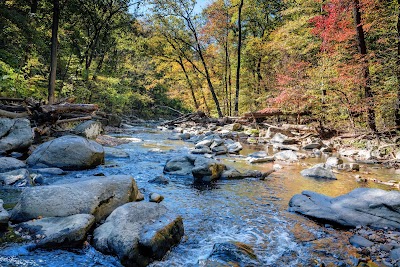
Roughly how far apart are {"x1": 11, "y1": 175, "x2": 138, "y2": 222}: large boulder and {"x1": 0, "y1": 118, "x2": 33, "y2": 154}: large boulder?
4.13m

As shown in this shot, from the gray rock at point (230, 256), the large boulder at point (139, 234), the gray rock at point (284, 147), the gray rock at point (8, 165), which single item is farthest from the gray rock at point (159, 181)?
the gray rock at point (284, 147)

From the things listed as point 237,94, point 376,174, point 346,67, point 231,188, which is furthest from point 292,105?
point 231,188

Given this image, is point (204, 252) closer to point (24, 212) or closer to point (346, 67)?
point (24, 212)

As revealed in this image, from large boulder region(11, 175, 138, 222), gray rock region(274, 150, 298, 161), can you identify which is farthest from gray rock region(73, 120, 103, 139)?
gray rock region(274, 150, 298, 161)

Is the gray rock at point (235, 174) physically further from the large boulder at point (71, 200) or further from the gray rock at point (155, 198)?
the large boulder at point (71, 200)

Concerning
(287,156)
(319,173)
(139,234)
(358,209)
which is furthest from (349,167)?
(139,234)

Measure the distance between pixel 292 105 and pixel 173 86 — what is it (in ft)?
56.0

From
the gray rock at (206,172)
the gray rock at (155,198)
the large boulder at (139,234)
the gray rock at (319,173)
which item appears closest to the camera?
the large boulder at (139,234)

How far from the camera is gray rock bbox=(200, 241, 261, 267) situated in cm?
290

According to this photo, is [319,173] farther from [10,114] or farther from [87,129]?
[10,114]

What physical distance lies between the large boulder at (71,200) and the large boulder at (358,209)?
2.97 meters

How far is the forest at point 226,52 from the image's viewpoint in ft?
33.8

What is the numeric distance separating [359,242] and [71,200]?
3.79 m

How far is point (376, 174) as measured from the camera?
7.34m
